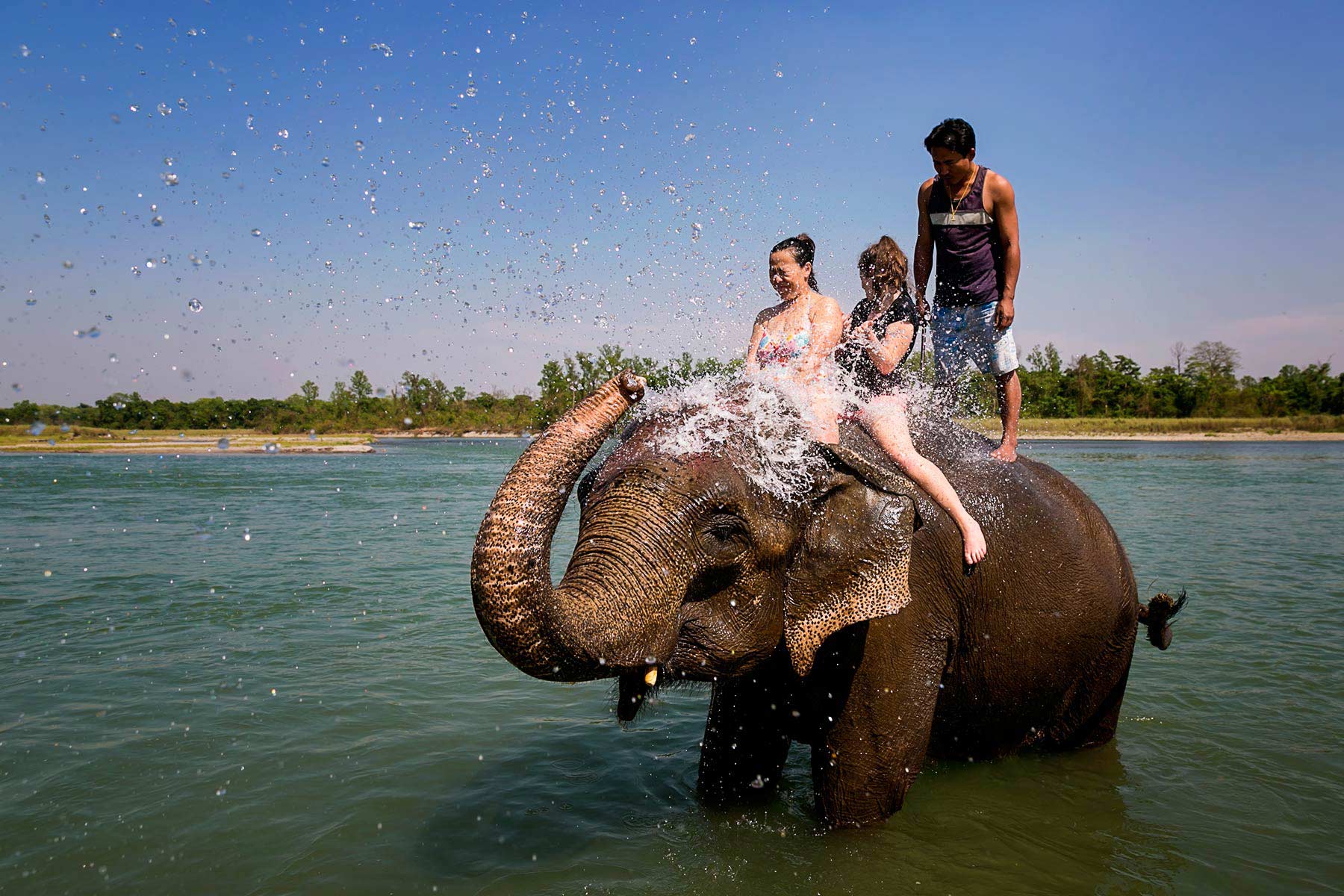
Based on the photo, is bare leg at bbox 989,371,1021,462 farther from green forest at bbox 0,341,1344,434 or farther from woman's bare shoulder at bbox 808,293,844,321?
green forest at bbox 0,341,1344,434

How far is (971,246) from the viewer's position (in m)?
5.45

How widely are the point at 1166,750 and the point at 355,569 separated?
432 inches

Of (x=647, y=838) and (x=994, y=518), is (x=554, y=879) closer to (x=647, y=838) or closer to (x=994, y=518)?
(x=647, y=838)

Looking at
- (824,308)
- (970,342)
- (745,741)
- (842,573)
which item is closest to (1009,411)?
(970,342)

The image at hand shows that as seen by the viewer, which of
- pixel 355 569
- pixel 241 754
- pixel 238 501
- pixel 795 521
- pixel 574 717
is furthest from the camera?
pixel 238 501

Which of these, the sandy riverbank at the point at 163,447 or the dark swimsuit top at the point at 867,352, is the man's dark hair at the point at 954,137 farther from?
the sandy riverbank at the point at 163,447

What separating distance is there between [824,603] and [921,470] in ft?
3.48

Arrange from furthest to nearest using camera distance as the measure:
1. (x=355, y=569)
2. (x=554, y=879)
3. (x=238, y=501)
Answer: (x=238, y=501), (x=355, y=569), (x=554, y=879)

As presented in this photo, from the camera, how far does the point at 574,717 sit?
6.92 metres

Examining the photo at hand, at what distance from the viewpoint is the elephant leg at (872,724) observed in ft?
13.5

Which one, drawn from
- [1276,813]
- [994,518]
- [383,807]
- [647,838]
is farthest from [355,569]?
[1276,813]

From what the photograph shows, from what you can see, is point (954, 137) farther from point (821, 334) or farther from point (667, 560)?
point (667, 560)

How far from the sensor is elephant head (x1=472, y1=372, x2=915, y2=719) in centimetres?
288

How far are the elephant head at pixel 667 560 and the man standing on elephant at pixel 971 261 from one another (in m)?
2.01
